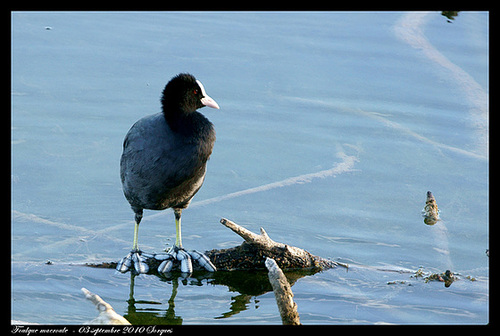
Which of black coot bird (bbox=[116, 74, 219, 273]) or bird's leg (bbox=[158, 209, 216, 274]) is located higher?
black coot bird (bbox=[116, 74, 219, 273])

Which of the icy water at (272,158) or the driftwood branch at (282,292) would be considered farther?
the icy water at (272,158)

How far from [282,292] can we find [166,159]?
147 centimetres

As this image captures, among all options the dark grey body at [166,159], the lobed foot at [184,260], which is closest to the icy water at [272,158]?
the lobed foot at [184,260]

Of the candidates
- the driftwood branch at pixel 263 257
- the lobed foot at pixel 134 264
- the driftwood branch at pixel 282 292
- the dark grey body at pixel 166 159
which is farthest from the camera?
the lobed foot at pixel 134 264

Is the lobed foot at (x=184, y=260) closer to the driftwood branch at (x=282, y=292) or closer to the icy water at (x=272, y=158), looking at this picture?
the icy water at (x=272, y=158)

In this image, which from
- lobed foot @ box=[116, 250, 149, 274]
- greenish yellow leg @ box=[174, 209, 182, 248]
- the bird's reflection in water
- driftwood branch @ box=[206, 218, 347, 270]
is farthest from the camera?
greenish yellow leg @ box=[174, 209, 182, 248]

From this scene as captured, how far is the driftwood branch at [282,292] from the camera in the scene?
14.4ft

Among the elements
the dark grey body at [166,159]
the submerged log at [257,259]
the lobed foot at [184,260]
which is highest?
the dark grey body at [166,159]

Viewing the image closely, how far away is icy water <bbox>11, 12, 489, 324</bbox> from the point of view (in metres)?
5.44

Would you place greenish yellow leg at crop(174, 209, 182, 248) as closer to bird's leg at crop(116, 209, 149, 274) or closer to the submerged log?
the submerged log

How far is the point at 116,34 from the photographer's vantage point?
33.7 ft

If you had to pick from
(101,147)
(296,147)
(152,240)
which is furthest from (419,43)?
(152,240)

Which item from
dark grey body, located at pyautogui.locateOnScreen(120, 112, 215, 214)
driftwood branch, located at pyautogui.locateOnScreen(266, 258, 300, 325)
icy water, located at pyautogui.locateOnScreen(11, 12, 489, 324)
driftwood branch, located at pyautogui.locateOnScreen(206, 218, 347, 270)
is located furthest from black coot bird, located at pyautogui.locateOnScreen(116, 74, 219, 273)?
driftwood branch, located at pyautogui.locateOnScreen(266, 258, 300, 325)
